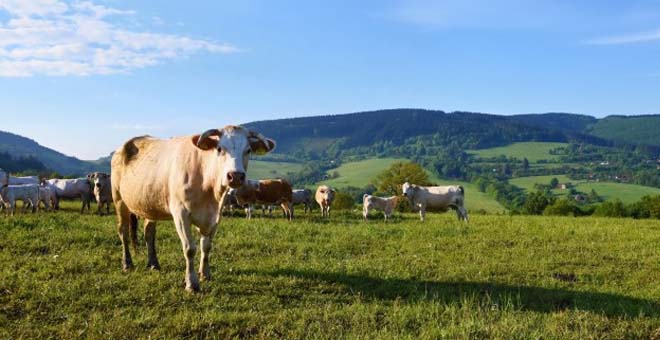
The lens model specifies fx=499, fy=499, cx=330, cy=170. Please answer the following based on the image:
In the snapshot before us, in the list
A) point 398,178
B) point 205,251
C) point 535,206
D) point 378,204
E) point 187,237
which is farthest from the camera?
point 535,206

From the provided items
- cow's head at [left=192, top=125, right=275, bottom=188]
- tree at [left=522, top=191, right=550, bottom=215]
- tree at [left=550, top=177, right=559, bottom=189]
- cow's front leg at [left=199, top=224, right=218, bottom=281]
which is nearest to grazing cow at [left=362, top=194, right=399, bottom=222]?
cow's front leg at [left=199, top=224, right=218, bottom=281]

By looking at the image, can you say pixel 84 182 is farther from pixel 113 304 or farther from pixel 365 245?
pixel 113 304

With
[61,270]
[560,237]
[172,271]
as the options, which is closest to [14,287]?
[61,270]

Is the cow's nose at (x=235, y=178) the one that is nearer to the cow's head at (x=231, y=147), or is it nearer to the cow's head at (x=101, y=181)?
the cow's head at (x=231, y=147)

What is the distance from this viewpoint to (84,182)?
28.4 metres

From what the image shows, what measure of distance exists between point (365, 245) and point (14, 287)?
28.8ft

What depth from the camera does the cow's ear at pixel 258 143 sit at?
829 centimetres

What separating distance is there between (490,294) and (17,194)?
22241 mm

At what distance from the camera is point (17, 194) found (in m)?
22.9

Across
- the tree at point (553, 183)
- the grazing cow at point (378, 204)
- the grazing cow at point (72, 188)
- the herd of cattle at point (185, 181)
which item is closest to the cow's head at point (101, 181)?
the grazing cow at point (72, 188)

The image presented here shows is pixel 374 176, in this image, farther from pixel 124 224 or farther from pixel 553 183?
pixel 124 224

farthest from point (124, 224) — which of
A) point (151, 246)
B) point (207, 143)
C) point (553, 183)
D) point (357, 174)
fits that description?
point (357, 174)

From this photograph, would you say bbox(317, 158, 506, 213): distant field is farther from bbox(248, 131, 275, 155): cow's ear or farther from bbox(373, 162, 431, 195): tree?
bbox(248, 131, 275, 155): cow's ear

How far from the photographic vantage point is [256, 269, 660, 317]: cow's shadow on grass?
8062 mm
